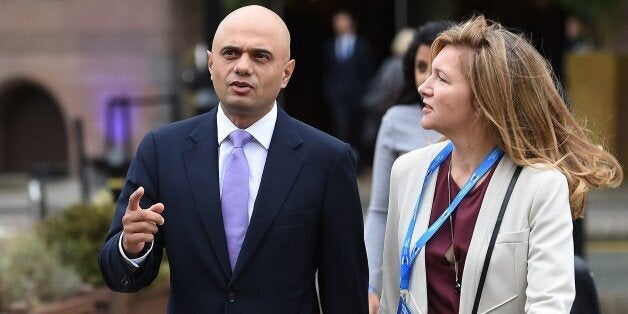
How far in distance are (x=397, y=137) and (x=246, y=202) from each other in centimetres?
170

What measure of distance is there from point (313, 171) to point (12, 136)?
17.7m

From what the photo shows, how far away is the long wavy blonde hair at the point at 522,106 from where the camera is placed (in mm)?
3938

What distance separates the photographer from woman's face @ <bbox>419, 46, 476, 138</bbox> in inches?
157

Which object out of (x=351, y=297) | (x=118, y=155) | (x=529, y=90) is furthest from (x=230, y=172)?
(x=118, y=155)

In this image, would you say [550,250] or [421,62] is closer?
[550,250]

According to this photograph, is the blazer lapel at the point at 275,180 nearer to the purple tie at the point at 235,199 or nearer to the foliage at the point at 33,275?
the purple tie at the point at 235,199

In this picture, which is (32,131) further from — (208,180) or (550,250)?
(550,250)

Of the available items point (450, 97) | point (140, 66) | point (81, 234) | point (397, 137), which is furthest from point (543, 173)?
point (140, 66)

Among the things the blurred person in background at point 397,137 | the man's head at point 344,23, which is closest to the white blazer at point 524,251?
the blurred person in background at point 397,137

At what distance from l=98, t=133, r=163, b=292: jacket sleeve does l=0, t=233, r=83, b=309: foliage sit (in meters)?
3.28

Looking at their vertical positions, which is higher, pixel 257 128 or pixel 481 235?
pixel 257 128

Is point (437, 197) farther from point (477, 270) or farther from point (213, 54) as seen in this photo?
point (213, 54)

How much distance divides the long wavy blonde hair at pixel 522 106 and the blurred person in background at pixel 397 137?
1.33 m

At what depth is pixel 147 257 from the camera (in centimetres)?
395
